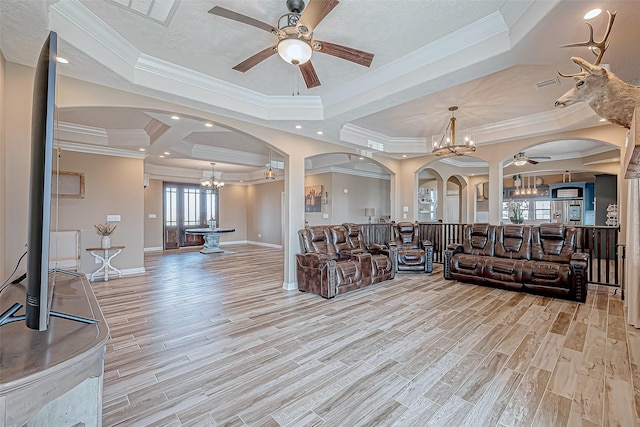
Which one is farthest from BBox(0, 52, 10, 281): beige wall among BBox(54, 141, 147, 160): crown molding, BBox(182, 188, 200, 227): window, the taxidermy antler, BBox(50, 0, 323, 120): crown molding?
BBox(182, 188, 200, 227): window

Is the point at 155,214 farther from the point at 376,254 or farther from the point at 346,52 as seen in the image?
the point at 346,52

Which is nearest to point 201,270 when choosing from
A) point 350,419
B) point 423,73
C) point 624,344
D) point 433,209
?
point 350,419

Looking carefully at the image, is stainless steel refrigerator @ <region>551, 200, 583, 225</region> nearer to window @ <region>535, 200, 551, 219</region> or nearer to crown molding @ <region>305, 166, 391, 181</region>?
window @ <region>535, 200, 551, 219</region>

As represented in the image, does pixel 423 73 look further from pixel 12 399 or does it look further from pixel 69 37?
pixel 12 399

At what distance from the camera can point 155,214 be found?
32.1ft

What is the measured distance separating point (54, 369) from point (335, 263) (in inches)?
148

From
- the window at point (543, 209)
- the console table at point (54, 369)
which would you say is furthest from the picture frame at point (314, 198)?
the window at point (543, 209)

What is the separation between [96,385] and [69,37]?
9.16 feet

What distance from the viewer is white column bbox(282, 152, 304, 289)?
4.97 metres

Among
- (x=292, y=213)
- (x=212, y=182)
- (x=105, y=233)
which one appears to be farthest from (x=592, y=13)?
(x=212, y=182)

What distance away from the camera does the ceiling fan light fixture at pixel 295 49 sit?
2205 mm

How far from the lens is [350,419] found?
181cm

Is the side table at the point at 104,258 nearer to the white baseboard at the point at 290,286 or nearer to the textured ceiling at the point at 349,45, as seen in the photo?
the textured ceiling at the point at 349,45

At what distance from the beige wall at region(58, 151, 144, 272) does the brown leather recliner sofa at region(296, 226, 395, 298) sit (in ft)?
13.2
